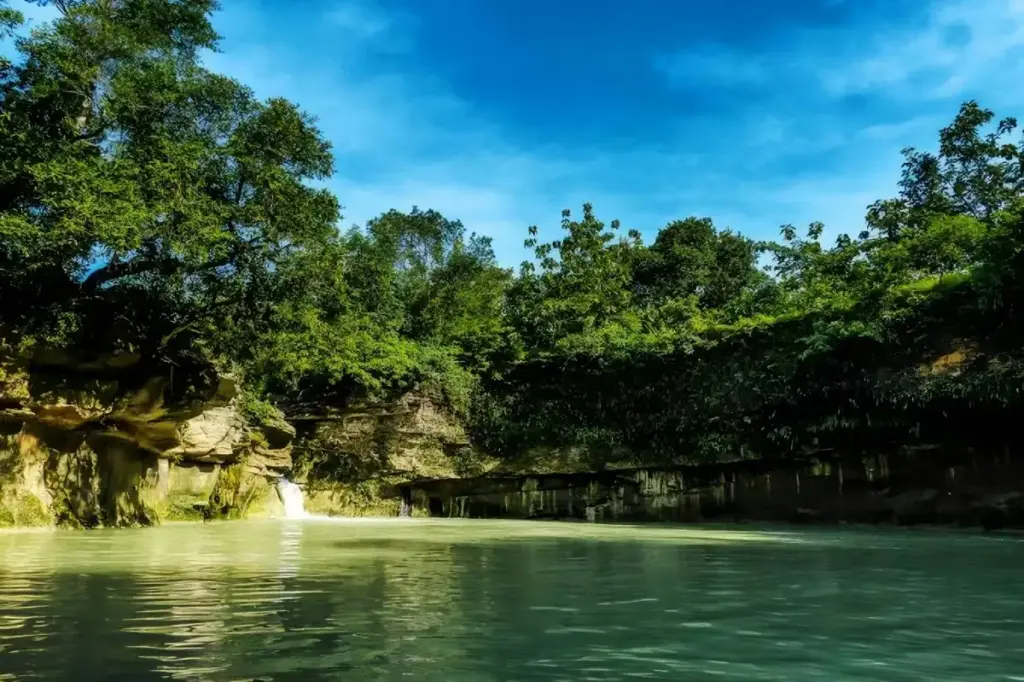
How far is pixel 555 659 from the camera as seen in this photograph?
4.41 m

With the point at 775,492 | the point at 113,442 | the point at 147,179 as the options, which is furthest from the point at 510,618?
the point at 775,492

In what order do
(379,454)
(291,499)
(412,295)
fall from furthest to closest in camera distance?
(412,295)
(379,454)
(291,499)

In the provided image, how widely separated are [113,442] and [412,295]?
62.7ft

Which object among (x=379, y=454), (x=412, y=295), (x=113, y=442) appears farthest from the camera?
(x=412, y=295)

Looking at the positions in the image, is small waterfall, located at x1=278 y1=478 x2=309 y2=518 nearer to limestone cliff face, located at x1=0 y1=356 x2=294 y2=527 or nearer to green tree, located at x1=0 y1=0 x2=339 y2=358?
limestone cliff face, located at x1=0 y1=356 x2=294 y2=527

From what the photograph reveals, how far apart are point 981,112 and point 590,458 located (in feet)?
76.6

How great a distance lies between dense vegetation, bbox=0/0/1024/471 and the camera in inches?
734

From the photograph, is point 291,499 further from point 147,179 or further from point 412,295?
point 147,179

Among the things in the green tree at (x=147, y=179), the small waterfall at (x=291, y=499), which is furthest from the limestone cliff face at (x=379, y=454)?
the green tree at (x=147, y=179)

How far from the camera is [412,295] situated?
40125mm

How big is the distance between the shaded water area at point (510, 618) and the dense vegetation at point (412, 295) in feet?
34.7

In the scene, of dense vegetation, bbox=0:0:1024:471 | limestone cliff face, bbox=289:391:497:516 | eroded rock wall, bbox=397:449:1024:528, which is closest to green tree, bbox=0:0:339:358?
dense vegetation, bbox=0:0:1024:471

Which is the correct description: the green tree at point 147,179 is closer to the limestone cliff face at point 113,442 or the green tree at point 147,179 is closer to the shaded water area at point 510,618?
the limestone cliff face at point 113,442

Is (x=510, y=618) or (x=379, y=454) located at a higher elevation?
(x=379, y=454)
